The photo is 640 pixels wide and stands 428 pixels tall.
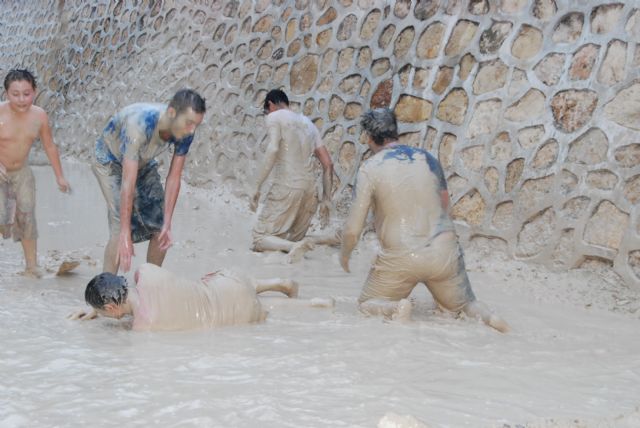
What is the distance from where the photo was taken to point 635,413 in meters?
2.49

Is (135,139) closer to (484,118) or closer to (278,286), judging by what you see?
(278,286)

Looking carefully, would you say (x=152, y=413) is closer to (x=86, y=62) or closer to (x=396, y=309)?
(x=396, y=309)

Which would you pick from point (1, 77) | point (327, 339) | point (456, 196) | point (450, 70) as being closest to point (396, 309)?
point (327, 339)

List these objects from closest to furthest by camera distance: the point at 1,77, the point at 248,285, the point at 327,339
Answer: the point at 327,339 < the point at 248,285 < the point at 1,77

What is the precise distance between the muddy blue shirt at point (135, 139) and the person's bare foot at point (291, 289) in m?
1.08

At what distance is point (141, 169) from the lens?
438 centimetres

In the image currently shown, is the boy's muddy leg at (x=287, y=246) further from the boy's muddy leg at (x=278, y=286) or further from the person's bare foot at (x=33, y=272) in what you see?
the person's bare foot at (x=33, y=272)

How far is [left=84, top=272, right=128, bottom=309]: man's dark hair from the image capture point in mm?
3352

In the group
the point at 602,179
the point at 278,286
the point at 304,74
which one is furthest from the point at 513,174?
the point at 304,74

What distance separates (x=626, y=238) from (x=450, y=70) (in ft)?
7.91

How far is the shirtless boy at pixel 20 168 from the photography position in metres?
4.57

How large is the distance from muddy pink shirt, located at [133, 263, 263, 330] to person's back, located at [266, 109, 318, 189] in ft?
8.11

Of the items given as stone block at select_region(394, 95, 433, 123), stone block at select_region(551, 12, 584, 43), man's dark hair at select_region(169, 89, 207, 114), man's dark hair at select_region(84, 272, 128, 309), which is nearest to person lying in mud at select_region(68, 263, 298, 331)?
man's dark hair at select_region(84, 272, 128, 309)

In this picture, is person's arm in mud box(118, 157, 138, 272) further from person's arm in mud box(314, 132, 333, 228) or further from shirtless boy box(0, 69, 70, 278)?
person's arm in mud box(314, 132, 333, 228)
